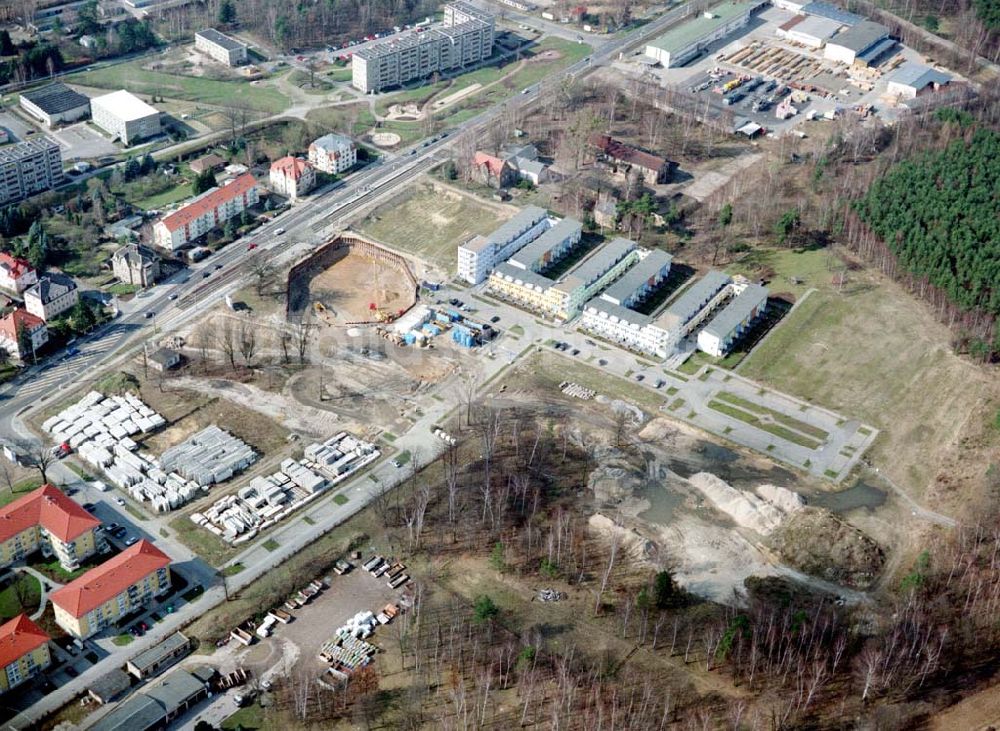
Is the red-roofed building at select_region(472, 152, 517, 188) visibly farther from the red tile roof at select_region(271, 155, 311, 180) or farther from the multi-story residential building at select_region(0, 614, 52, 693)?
the multi-story residential building at select_region(0, 614, 52, 693)

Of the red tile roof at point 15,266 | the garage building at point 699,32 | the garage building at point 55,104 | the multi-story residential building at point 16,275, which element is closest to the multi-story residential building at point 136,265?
the multi-story residential building at point 16,275

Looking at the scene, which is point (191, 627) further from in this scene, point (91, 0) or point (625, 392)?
point (91, 0)

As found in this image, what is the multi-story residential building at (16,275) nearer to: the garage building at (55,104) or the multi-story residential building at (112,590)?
the garage building at (55,104)

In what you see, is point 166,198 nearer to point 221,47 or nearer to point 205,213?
point 205,213

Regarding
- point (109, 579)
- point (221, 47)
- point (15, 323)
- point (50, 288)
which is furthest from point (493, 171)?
point (109, 579)

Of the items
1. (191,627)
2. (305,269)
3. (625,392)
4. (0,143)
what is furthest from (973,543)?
(0,143)
